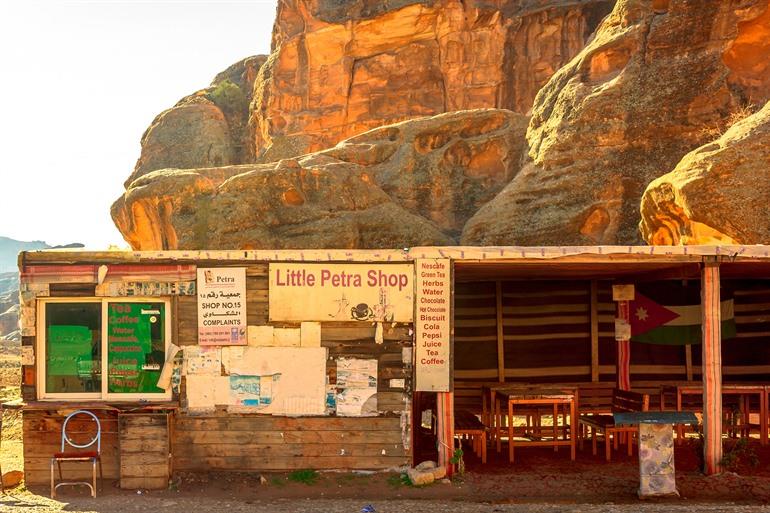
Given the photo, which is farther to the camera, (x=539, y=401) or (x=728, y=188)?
(x=728, y=188)

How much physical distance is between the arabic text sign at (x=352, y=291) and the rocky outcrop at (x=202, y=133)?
2903 cm

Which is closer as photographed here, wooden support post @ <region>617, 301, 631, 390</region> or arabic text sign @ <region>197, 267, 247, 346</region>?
arabic text sign @ <region>197, 267, 247, 346</region>

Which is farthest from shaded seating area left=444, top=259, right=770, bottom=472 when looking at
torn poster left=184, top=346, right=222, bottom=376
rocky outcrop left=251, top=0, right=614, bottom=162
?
rocky outcrop left=251, top=0, right=614, bottom=162

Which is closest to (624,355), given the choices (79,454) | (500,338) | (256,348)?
(500,338)

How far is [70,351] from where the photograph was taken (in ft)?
28.1

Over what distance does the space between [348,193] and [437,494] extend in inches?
481

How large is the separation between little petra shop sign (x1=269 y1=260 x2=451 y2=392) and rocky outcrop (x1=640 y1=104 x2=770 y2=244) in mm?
5844

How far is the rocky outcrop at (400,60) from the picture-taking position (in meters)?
33.1

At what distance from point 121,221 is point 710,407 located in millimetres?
17249

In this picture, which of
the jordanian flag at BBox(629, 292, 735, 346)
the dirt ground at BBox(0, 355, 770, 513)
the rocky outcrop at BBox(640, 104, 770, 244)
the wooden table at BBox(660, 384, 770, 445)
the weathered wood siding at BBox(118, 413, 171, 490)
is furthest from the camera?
the rocky outcrop at BBox(640, 104, 770, 244)

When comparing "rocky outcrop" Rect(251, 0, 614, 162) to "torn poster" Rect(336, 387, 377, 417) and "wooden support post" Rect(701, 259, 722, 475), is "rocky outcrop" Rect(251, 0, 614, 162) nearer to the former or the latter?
"wooden support post" Rect(701, 259, 722, 475)

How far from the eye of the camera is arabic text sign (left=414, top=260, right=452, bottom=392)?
8586mm

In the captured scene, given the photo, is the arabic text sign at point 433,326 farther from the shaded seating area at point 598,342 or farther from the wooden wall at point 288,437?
the shaded seating area at point 598,342

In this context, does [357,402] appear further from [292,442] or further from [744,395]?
[744,395]
